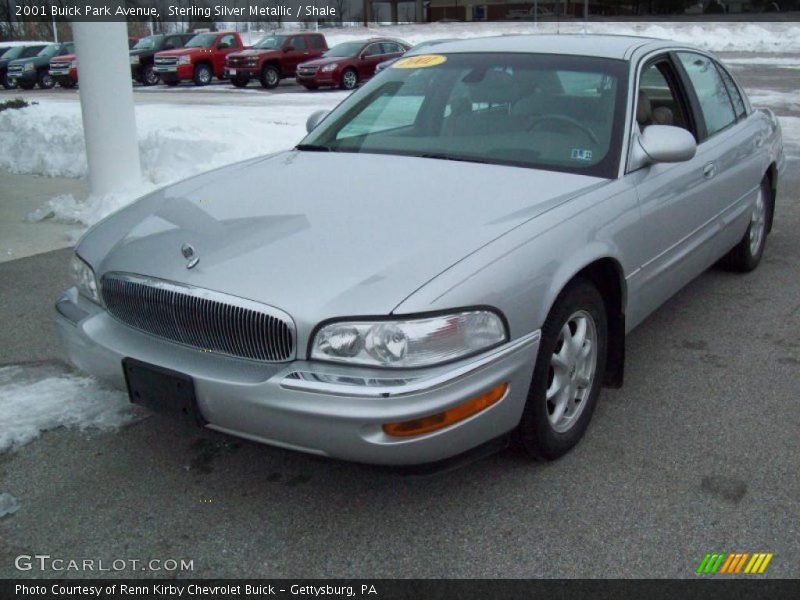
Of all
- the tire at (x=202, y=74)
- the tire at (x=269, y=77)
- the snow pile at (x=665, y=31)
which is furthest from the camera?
the snow pile at (x=665, y=31)

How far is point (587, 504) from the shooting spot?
285 centimetres

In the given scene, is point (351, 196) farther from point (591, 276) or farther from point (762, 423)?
point (762, 423)

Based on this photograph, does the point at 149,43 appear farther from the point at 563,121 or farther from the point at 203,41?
the point at 563,121

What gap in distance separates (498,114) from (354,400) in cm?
184

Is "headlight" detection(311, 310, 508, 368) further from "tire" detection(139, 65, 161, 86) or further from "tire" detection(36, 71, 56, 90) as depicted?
"tire" detection(36, 71, 56, 90)

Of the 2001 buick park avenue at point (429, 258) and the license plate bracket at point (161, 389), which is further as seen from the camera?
the license plate bracket at point (161, 389)

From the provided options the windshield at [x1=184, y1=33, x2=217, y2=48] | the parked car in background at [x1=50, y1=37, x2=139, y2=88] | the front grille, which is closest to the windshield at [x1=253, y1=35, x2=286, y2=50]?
the windshield at [x1=184, y1=33, x2=217, y2=48]

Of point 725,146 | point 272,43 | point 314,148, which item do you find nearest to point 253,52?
point 272,43

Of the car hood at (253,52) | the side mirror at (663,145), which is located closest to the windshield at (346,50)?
the car hood at (253,52)

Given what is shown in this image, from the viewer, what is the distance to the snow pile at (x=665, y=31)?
126 feet

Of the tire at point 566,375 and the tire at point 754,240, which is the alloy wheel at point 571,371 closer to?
the tire at point 566,375

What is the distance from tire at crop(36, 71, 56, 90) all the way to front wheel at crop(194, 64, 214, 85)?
5.13 m

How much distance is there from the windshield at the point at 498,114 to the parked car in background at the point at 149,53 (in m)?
24.7

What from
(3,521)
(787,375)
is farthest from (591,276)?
(3,521)
